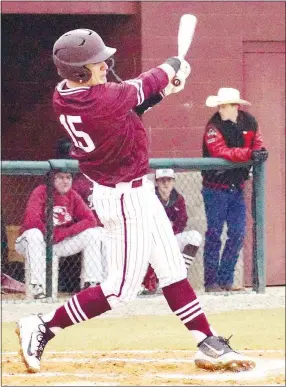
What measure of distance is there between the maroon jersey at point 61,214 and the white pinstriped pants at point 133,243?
3.83 m

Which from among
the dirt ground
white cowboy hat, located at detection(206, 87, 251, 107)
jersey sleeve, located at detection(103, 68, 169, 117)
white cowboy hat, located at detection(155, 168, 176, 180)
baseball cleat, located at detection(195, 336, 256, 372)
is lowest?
the dirt ground

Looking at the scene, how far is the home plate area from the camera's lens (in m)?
6.12

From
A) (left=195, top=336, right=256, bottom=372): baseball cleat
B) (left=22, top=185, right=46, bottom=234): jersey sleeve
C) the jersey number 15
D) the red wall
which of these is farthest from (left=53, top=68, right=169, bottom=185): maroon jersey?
the red wall

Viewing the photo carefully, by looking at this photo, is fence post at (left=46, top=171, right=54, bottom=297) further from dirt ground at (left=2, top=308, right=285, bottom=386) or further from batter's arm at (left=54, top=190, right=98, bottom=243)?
dirt ground at (left=2, top=308, right=285, bottom=386)

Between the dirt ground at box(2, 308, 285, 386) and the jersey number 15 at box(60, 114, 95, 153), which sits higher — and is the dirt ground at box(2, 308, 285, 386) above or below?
below

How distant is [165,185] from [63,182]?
0.92m

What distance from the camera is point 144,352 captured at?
7473 millimetres

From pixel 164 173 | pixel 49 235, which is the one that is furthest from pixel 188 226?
pixel 49 235

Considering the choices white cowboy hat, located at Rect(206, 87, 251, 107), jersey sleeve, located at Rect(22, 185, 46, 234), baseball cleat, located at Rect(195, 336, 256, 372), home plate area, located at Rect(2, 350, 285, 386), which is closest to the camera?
home plate area, located at Rect(2, 350, 285, 386)

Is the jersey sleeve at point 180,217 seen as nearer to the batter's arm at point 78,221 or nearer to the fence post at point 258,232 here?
the fence post at point 258,232

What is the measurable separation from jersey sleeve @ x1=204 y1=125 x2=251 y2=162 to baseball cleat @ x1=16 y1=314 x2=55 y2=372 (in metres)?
4.38

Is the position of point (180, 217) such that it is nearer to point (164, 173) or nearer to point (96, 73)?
point (164, 173)

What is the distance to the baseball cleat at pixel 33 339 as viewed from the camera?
6.54 metres

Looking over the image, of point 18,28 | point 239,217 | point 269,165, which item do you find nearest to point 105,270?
point 239,217
